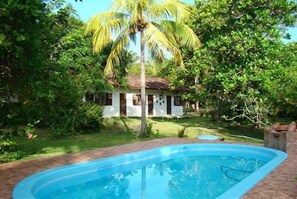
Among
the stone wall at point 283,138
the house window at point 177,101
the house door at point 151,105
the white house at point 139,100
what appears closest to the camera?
the stone wall at point 283,138

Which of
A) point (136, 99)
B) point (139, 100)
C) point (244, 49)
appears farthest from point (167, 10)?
point (139, 100)

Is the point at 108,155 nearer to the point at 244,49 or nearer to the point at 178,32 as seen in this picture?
the point at 178,32

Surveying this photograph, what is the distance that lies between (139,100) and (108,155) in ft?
63.3

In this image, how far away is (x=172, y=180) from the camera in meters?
9.66

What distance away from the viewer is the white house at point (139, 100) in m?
27.3

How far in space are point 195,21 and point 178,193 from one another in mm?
12986

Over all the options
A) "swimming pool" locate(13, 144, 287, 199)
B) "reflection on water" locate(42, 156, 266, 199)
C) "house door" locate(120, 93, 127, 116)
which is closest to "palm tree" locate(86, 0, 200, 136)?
"swimming pool" locate(13, 144, 287, 199)

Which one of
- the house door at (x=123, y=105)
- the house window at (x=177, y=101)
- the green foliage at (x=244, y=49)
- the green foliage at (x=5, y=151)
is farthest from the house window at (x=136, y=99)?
the green foliage at (x=5, y=151)

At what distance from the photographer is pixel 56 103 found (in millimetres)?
11180

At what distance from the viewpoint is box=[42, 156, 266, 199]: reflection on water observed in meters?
8.16

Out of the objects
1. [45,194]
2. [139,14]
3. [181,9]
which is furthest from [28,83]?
[181,9]

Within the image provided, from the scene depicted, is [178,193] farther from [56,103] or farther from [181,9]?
[181,9]

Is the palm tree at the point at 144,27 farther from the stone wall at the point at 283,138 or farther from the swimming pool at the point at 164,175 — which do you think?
the stone wall at the point at 283,138

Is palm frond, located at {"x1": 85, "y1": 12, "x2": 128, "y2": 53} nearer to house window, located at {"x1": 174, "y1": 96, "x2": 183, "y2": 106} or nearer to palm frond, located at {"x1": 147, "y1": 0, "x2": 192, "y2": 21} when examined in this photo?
palm frond, located at {"x1": 147, "y1": 0, "x2": 192, "y2": 21}
